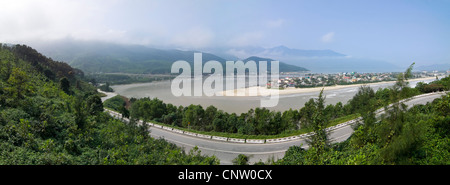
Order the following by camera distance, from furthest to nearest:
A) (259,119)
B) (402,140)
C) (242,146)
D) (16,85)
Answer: (259,119) → (242,146) → (16,85) → (402,140)

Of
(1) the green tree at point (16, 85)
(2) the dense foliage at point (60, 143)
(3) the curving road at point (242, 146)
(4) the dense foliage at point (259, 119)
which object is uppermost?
(1) the green tree at point (16, 85)

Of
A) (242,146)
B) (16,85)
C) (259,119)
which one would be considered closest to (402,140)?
(242,146)

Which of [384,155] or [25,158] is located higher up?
[384,155]

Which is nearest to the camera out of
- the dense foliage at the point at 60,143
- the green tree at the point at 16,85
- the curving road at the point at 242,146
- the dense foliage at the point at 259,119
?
the dense foliage at the point at 60,143

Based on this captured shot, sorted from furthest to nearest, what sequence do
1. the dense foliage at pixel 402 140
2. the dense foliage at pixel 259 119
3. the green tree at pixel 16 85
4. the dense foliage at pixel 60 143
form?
the dense foliage at pixel 259 119, the green tree at pixel 16 85, the dense foliage at pixel 60 143, the dense foliage at pixel 402 140

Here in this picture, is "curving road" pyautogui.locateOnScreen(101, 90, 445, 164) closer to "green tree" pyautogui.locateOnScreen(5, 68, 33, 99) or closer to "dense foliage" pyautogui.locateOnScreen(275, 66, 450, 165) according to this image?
"dense foliage" pyautogui.locateOnScreen(275, 66, 450, 165)

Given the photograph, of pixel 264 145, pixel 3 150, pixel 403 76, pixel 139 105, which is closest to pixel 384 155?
pixel 403 76

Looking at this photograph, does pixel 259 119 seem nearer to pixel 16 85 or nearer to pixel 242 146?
pixel 242 146

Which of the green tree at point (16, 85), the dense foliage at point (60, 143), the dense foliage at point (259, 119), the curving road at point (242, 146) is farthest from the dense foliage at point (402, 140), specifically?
the green tree at point (16, 85)

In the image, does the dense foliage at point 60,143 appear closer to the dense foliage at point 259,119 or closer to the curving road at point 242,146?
the curving road at point 242,146

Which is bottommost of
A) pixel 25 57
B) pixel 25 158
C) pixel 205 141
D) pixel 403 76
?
pixel 205 141

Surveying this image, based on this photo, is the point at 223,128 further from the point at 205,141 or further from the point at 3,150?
the point at 3,150
